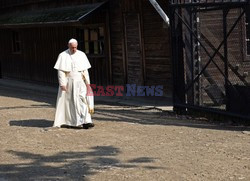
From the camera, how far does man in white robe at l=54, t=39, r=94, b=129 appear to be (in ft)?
33.8

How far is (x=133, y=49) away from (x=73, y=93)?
5560mm

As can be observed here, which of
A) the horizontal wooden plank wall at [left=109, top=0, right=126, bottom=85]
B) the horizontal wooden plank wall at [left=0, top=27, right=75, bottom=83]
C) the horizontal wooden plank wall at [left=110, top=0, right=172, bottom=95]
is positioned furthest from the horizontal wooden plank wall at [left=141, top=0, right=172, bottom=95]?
the horizontal wooden plank wall at [left=0, top=27, right=75, bottom=83]

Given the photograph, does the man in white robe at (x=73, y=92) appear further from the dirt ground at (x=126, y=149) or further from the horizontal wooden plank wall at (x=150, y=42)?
the horizontal wooden plank wall at (x=150, y=42)

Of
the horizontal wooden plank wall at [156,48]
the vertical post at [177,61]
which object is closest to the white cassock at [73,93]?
the vertical post at [177,61]

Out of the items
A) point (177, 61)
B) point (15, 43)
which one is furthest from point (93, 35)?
point (15, 43)

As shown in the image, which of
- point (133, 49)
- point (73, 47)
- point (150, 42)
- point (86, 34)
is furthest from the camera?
point (86, 34)

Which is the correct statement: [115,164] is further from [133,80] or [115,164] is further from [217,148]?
[133,80]

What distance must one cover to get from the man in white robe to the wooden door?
498cm

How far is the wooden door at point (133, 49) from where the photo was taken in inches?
600

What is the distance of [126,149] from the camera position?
820 cm

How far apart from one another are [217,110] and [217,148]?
2532 millimetres

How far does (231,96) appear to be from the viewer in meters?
10.1

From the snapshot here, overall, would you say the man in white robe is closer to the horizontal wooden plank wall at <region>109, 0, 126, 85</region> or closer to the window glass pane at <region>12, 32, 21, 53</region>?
the horizontal wooden plank wall at <region>109, 0, 126, 85</region>

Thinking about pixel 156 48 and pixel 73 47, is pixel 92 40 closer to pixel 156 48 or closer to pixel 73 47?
pixel 156 48
